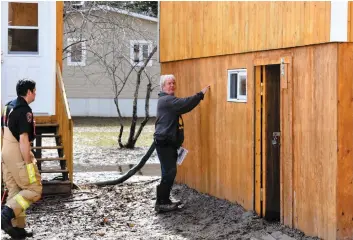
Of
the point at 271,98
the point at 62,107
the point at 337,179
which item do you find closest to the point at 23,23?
the point at 62,107

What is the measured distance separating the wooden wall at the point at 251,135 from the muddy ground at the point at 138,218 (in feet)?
0.85

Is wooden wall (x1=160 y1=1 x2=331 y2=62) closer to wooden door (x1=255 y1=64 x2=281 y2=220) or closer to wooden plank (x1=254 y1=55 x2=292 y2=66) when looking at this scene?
wooden plank (x1=254 y1=55 x2=292 y2=66)

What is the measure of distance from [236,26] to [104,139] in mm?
15147

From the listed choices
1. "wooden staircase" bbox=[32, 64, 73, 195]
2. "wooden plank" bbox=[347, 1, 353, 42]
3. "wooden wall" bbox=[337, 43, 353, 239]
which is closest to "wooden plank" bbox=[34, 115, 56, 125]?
"wooden staircase" bbox=[32, 64, 73, 195]

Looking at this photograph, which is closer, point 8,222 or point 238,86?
point 8,222

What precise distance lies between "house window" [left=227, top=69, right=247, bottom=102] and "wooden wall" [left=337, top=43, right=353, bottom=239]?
2.35m

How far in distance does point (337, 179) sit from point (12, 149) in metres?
3.94

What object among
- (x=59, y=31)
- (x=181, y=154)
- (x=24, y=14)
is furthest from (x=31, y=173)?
(x=24, y=14)

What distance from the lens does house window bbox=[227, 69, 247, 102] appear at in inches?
384

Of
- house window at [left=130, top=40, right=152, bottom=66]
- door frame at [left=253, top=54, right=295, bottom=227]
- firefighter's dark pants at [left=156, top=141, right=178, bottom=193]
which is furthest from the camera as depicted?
house window at [left=130, top=40, right=152, bottom=66]

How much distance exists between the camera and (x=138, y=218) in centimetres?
1023

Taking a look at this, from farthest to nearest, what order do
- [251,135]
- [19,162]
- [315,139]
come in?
[251,135] → [19,162] → [315,139]

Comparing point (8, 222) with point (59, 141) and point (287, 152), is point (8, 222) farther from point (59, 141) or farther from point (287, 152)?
point (59, 141)

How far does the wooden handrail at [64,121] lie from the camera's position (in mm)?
12266
